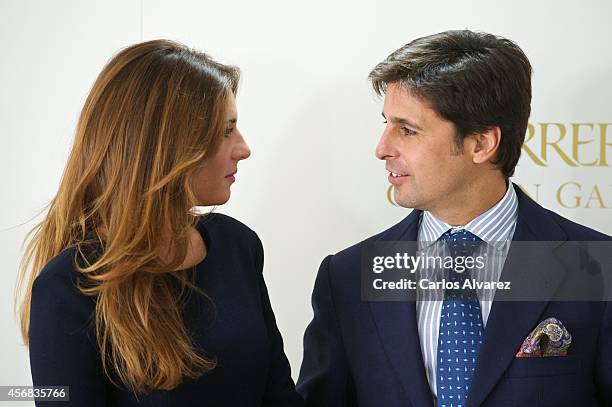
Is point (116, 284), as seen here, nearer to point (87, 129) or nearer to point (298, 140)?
point (87, 129)

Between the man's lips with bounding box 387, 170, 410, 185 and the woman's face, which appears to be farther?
the man's lips with bounding box 387, 170, 410, 185

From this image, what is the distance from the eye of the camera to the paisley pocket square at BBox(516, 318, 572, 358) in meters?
1.48

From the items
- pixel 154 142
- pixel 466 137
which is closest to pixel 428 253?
pixel 466 137

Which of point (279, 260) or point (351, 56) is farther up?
point (351, 56)

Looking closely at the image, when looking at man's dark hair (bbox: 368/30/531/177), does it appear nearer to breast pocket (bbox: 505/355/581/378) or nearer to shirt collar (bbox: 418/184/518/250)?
shirt collar (bbox: 418/184/518/250)

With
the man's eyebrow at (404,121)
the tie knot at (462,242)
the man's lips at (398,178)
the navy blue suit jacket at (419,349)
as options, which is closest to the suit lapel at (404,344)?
the navy blue suit jacket at (419,349)

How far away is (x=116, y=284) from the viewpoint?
4.19 ft

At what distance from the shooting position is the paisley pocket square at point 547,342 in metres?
1.48

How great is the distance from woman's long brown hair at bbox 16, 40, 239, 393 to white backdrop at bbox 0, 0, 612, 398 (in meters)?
0.60

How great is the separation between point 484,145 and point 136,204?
74 cm

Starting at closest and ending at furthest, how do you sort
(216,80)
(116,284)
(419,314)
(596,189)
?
1. (116,284)
2. (216,80)
3. (419,314)
4. (596,189)

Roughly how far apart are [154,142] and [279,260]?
0.75 meters

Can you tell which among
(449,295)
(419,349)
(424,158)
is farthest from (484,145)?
(419,349)

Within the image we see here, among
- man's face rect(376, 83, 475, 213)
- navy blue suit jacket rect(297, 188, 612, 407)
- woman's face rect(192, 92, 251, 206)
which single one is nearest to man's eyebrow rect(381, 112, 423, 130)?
man's face rect(376, 83, 475, 213)
